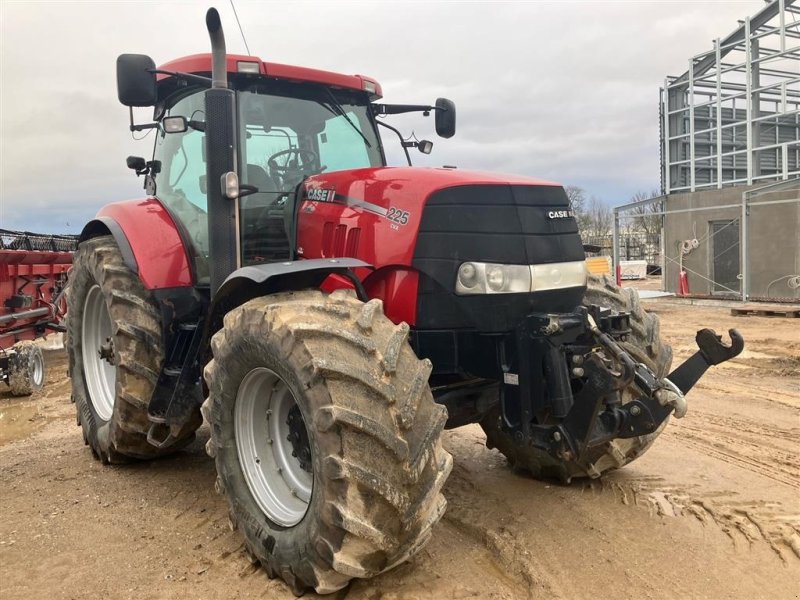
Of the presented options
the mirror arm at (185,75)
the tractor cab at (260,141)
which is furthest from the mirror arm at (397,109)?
the mirror arm at (185,75)

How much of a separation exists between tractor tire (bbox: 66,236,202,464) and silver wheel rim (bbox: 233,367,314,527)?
74 centimetres

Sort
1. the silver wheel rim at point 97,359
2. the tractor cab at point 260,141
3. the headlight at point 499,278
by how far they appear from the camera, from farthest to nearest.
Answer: the silver wheel rim at point 97,359, the tractor cab at point 260,141, the headlight at point 499,278

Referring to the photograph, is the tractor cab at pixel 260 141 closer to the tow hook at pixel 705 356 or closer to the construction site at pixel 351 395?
the construction site at pixel 351 395

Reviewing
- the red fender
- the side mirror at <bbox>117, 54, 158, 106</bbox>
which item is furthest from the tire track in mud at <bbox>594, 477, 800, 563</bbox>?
the side mirror at <bbox>117, 54, 158, 106</bbox>

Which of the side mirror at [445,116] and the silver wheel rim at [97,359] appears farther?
the silver wheel rim at [97,359]

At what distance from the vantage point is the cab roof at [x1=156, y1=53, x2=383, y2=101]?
4008 millimetres

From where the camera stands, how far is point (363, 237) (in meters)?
3.45

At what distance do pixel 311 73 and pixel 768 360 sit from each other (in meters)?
7.66

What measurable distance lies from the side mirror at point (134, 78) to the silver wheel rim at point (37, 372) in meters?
5.33

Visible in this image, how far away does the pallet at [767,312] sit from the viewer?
43.0ft

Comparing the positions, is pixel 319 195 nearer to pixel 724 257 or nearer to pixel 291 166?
pixel 291 166

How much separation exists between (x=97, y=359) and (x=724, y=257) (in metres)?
17.6

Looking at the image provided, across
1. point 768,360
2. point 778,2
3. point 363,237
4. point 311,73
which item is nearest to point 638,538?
point 363,237

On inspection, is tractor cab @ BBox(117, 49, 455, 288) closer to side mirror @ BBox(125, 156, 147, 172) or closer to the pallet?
side mirror @ BBox(125, 156, 147, 172)
